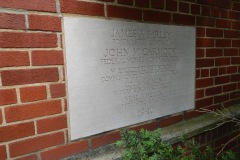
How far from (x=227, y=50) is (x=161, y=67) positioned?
97cm

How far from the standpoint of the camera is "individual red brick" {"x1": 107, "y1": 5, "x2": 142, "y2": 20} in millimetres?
1475

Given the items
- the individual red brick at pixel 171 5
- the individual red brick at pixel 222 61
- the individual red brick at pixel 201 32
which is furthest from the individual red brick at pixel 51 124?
the individual red brick at pixel 222 61

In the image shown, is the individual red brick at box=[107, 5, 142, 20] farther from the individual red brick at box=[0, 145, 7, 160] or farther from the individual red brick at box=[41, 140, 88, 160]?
the individual red brick at box=[0, 145, 7, 160]

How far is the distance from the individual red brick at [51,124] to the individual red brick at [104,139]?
24 cm

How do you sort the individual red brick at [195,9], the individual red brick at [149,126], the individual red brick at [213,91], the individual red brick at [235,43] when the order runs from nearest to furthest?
the individual red brick at [149,126], the individual red brick at [195,9], the individual red brick at [213,91], the individual red brick at [235,43]

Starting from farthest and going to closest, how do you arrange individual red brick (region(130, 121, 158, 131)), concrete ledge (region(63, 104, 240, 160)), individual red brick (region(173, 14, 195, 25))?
individual red brick (region(173, 14, 195, 25)) → individual red brick (region(130, 121, 158, 131)) → concrete ledge (region(63, 104, 240, 160))

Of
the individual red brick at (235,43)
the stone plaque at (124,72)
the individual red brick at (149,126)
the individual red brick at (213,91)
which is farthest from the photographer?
the individual red brick at (235,43)

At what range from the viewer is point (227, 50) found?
236 centimetres

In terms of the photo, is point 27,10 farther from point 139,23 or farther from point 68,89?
point 139,23

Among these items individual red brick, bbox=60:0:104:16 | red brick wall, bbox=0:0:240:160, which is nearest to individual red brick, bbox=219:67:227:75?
red brick wall, bbox=0:0:240:160

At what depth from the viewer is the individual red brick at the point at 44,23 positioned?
1.19 m

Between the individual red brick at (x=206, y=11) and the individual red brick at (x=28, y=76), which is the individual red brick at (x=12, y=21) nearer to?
the individual red brick at (x=28, y=76)

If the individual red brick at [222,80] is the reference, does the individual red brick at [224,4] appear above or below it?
above

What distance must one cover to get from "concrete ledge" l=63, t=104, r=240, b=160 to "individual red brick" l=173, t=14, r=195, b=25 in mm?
783
